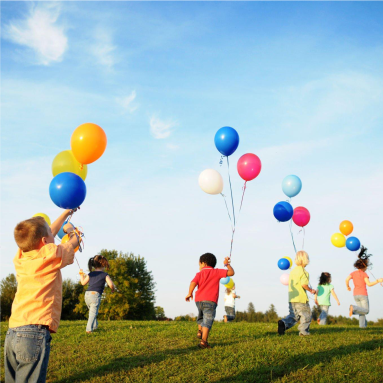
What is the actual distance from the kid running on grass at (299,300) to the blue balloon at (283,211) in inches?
127

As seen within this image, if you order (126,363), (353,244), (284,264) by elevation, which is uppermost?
(353,244)

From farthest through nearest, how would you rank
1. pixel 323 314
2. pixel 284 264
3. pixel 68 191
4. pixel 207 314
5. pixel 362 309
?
pixel 284 264 < pixel 323 314 < pixel 362 309 < pixel 207 314 < pixel 68 191

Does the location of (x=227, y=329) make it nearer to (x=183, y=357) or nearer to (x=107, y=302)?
(x=183, y=357)

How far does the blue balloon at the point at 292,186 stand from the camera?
42.4 feet

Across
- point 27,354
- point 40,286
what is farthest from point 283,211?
point 27,354

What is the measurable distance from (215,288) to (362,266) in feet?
23.0

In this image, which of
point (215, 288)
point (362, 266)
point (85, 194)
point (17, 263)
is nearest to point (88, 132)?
point (85, 194)

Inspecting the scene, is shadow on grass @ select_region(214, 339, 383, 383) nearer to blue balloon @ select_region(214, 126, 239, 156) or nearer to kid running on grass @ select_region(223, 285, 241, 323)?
blue balloon @ select_region(214, 126, 239, 156)

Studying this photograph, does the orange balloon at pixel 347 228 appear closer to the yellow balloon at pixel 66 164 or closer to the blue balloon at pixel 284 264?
the blue balloon at pixel 284 264

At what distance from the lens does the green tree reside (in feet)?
91.2

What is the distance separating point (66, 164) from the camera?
A: 27.3ft

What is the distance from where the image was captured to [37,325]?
361 cm

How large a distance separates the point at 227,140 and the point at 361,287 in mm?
6437

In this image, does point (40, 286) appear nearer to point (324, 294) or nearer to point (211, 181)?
point (211, 181)
